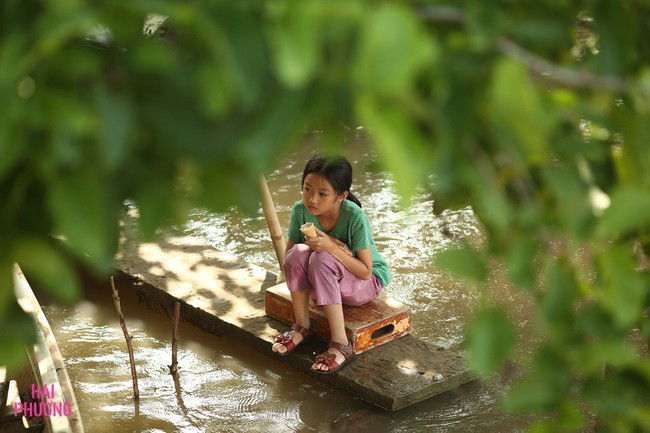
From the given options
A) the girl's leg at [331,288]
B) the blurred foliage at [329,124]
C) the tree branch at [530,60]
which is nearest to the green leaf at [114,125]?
the blurred foliage at [329,124]

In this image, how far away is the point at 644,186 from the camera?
101cm

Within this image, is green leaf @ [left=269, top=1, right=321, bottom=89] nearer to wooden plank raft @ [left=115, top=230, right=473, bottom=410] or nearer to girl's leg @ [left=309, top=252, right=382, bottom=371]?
wooden plank raft @ [left=115, top=230, right=473, bottom=410]

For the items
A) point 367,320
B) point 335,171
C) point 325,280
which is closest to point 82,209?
point 335,171

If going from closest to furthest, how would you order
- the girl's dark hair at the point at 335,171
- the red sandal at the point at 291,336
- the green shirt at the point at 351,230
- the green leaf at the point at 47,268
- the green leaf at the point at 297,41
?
the green leaf at the point at 297,41, the green leaf at the point at 47,268, the girl's dark hair at the point at 335,171, the green shirt at the point at 351,230, the red sandal at the point at 291,336

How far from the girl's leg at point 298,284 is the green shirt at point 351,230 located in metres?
0.14

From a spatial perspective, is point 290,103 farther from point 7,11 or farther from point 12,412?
point 12,412

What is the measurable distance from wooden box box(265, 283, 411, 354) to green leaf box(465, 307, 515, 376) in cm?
322

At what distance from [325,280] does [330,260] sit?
0.10 m

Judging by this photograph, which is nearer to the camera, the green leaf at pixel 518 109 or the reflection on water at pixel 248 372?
the green leaf at pixel 518 109

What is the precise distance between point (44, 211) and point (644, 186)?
2.33ft

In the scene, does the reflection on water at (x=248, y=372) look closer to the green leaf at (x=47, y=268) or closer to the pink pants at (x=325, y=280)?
the pink pants at (x=325, y=280)

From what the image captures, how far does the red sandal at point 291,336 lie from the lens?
4.36 metres

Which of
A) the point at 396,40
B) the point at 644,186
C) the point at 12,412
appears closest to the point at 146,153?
the point at 396,40

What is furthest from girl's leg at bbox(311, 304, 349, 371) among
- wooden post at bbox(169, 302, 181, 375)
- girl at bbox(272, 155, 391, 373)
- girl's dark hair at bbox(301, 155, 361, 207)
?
wooden post at bbox(169, 302, 181, 375)
